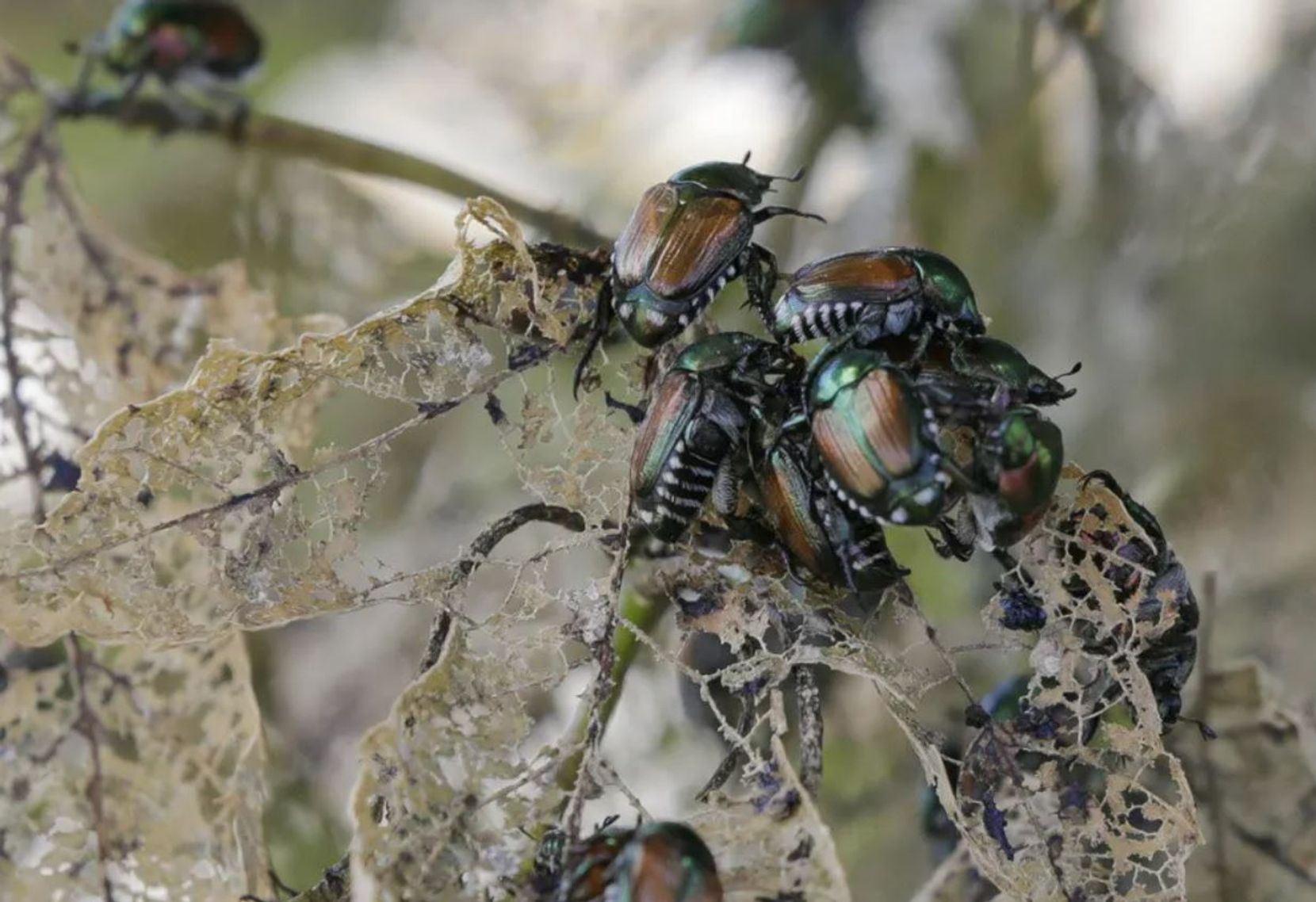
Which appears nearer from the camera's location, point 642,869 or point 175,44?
point 642,869

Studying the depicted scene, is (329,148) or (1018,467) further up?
(329,148)

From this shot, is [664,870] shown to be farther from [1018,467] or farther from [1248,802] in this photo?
[1248,802]

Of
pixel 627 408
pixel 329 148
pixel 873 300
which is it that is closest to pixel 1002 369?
pixel 873 300

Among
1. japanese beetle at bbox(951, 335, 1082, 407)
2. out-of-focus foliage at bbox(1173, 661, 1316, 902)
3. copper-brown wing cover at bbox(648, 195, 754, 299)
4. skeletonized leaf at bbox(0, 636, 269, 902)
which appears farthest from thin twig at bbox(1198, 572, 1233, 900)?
skeletonized leaf at bbox(0, 636, 269, 902)

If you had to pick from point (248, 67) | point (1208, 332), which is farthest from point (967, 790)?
point (248, 67)

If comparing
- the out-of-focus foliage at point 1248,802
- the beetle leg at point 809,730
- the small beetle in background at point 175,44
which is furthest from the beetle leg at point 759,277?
the small beetle in background at point 175,44

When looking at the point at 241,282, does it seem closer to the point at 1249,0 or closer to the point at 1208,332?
the point at 1208,332
